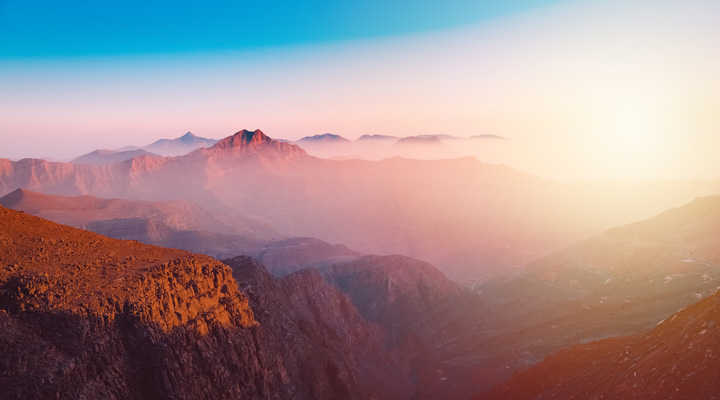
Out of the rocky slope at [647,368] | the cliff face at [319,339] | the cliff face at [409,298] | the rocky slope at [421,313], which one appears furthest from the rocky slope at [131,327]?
the cliff face at [409,298]

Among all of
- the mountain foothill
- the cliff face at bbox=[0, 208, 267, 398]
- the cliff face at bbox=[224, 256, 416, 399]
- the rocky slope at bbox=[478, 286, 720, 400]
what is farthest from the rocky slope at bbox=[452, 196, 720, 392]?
the cliff face at bbox=[0, 208, 267, 398]

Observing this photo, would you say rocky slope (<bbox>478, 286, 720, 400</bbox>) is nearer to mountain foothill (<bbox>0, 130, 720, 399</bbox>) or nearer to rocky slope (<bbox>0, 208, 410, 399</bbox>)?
mountain foothill (<bbox>0, 130, 720, 399</bbox>)

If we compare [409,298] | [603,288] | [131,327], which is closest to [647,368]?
[131,327]

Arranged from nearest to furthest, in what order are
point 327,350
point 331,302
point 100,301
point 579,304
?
point 100,301, point 327,350, point 331,302, point 579,304

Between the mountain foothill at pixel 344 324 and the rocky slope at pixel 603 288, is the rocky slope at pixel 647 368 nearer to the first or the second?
the mountain foothill at pixel 344 324

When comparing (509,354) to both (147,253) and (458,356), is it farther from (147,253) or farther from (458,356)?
(147,253)

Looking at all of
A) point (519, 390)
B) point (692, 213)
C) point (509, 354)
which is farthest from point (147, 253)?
point (692, 213)

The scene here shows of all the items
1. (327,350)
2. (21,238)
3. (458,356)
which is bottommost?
(458,356)

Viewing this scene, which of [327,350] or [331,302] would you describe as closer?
[327,350]
